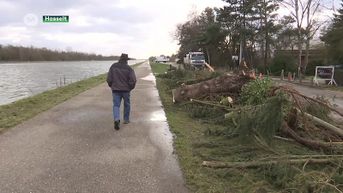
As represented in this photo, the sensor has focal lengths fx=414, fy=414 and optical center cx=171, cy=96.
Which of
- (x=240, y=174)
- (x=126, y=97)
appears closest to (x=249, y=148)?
(x=240, y=174)

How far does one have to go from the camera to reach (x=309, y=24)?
36.4 metres

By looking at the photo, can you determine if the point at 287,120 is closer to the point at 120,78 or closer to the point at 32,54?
the point at 120,78

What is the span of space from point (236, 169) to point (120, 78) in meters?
4.49

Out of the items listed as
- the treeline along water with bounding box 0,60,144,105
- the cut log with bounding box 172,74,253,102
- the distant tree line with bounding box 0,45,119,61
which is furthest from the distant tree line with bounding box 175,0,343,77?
the distant tree line with bounding box 0,45,119,61

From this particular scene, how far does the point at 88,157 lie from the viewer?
22.2 feet

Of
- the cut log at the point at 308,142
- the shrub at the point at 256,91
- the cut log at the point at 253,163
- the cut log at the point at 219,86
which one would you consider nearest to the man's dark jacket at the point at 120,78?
the shrub at the point at 256,91

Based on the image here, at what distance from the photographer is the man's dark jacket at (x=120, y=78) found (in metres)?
9.68

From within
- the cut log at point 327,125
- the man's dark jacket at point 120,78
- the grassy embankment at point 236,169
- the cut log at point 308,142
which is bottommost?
the grassy embankment at point 236,169


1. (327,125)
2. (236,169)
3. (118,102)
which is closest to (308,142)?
(327,125)

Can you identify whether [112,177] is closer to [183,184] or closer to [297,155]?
[183,184]

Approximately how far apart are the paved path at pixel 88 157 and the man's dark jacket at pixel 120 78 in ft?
3.02

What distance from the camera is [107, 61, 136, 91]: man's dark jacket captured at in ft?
31.8

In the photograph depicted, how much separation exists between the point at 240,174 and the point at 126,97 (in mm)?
4620

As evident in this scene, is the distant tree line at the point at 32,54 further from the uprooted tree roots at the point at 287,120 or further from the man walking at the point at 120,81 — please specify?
the uprooted tree roots at the point at 287,120
